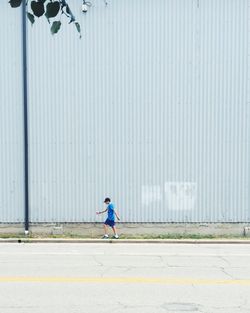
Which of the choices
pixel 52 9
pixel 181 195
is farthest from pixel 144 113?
pixel 52 9

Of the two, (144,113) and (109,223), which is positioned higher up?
(144,113)

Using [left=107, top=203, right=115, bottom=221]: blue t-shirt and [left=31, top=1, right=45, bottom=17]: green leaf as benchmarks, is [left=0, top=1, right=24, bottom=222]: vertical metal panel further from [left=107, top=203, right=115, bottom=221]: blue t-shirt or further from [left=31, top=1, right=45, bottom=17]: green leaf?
[left=31, top=1, right=45, bottom=17]: green leaf

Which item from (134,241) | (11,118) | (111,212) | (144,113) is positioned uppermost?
(144,113)

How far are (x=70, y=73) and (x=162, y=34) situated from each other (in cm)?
356

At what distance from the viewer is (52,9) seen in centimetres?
354

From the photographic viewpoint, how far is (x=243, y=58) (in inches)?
699

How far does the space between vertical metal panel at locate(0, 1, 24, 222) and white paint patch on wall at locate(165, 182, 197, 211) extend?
5316 mm

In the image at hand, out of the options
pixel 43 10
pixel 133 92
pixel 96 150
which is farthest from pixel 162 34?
pixel 43 10

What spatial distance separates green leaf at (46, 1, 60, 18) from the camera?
11.5ft

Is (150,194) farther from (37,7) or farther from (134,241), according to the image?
(37,7)
